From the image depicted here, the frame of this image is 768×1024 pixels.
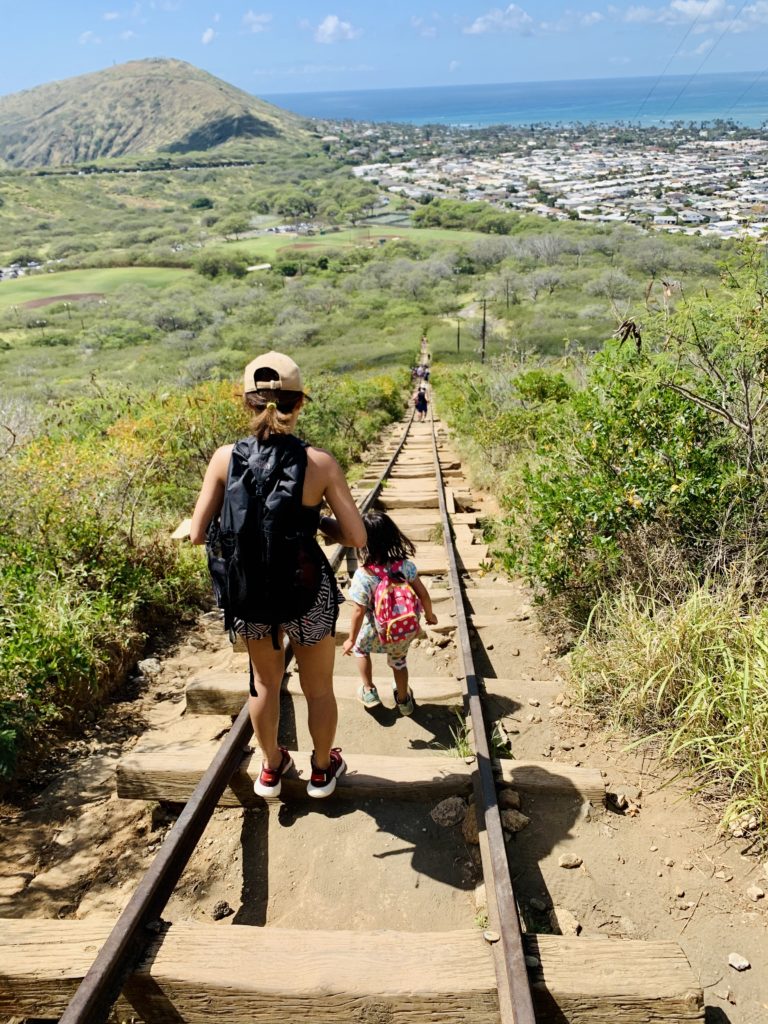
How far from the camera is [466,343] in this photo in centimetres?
5494

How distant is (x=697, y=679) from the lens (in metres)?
3.29

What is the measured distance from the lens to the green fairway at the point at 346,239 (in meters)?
121

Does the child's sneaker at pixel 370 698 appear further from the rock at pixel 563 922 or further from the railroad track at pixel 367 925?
the rock at pixel 563 922

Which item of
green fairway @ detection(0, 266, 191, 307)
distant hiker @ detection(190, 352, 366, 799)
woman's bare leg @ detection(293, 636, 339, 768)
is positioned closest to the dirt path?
woman's bare leg @ detection(293, 636, 339, 768)

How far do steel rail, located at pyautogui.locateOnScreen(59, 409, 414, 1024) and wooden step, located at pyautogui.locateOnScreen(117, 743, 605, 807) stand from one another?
0.46 feet

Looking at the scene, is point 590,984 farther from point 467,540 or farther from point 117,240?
point 117,240

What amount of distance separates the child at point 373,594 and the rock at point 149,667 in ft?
5.36

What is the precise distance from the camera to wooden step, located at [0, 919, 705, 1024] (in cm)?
200

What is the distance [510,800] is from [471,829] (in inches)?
9.7

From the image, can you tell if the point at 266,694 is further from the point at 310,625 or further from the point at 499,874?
the point at 499,874

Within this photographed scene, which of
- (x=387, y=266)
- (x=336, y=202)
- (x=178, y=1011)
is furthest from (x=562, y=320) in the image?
(x=336, y=202)

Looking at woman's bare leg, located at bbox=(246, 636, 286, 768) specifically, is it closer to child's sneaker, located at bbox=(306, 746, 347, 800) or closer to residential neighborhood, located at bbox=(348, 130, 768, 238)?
child's sneaker, located at bbox=(306, 746, 347, 800)

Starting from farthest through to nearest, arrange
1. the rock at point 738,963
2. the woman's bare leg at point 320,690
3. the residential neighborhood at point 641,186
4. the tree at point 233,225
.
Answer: the tree at point 233,225
the residential neighborhood at point 641,186
the woman's bare leg at point 320,690
the rock at point 738,963

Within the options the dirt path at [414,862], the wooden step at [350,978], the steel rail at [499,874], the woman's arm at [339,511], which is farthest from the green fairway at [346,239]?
the wooden step at [350,978]
